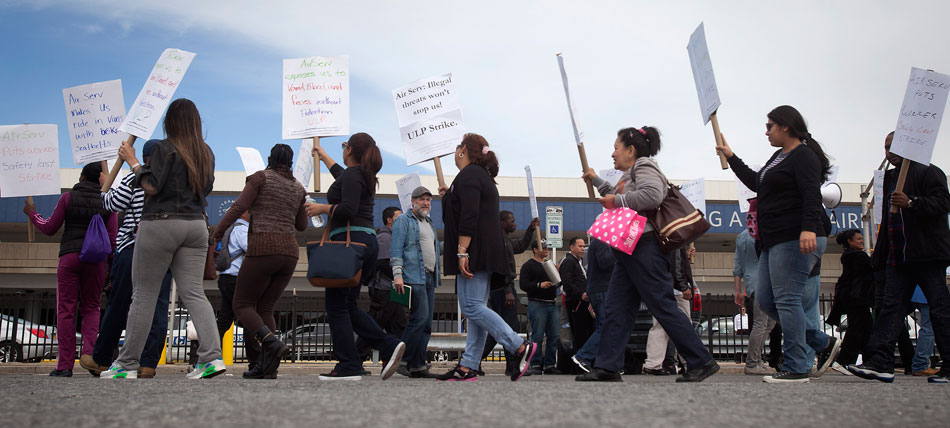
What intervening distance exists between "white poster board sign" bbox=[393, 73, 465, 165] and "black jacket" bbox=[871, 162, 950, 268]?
13.9ft

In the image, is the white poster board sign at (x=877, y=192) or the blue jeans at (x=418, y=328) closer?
the blue jeans at (x=418, y=328)

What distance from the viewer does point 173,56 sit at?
23.8ft

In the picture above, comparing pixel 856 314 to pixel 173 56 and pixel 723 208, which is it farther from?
pixel 723 208

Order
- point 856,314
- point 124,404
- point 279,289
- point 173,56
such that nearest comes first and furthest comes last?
point 124,404, point 279,289, point 173,56, point 856,314

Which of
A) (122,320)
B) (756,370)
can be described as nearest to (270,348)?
(122,320)

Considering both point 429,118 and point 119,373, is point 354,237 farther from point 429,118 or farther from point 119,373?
point 429,118

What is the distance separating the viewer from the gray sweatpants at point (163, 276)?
5562mm

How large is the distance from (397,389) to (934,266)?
4.57 metres

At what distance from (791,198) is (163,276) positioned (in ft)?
14.7

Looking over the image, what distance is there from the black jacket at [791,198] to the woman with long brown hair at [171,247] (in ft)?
13.2

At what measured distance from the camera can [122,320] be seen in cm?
632

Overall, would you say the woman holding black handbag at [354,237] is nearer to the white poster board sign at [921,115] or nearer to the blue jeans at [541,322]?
the blue jeans at [541,322]

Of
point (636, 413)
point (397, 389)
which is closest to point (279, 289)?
point (397, 389)

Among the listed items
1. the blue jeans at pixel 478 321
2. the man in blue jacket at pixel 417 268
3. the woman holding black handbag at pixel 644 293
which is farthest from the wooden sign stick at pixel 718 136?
the man in blue jacket at pixel 417 268
